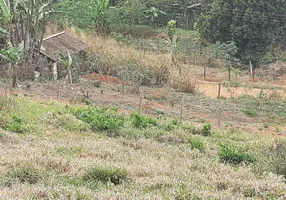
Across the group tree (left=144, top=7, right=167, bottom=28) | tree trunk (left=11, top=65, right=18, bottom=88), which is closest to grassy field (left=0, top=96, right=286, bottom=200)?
tree trunk (left=11, top=65, right=18, bottom=88)

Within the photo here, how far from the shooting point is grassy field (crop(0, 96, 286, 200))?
5.70 metres

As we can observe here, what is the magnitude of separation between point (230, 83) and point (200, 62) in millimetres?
7714

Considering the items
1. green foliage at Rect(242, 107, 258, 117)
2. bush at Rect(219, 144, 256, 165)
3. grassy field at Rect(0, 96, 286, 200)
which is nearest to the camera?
grassy field at Rect(0, 96, 286, 200)

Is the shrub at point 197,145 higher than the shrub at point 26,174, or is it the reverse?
the shrub at point 26,174

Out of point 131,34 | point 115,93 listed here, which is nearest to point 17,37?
point 115,93

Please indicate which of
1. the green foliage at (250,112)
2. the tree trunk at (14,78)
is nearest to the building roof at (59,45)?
the tree trunk at (14,78)

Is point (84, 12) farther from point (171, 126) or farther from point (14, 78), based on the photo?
point (171, 126)

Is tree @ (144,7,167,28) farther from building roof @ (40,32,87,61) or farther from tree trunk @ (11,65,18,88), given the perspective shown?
tree trunk @ (11,65,18,88)

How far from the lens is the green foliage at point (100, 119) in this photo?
38.7 feet

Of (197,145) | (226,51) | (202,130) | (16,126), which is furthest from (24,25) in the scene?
(226,51)

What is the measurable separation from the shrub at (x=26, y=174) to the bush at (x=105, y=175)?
0.64 m

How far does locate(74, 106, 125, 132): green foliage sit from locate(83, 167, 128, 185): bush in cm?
523

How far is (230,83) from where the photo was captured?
27484 millimetres

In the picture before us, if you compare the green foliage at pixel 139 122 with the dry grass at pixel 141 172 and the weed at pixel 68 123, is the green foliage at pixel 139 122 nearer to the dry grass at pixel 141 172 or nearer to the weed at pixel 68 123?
the weed at pixel 68 123
